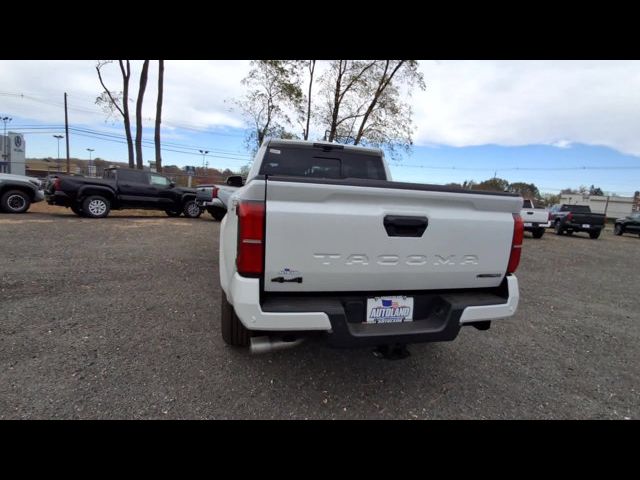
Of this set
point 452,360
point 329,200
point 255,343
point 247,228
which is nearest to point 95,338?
point 255,343

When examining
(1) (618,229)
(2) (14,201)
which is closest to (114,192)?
(2) (14,201)

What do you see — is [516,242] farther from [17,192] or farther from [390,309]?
[17,192]

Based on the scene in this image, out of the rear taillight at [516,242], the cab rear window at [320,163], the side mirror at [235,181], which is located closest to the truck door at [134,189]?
the side mirror at [235,181]

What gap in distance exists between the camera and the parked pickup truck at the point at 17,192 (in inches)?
407

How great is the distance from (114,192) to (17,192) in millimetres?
2979

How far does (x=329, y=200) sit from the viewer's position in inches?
→ 79.1

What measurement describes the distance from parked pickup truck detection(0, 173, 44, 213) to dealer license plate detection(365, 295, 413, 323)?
1339 centimetres

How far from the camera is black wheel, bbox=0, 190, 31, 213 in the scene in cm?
1041

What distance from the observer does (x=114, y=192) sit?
11.0m

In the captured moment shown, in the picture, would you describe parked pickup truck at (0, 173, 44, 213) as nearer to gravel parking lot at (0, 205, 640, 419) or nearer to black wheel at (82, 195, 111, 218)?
black wheel at (82, 195, 111, 218)

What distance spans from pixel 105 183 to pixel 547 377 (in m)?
12.8

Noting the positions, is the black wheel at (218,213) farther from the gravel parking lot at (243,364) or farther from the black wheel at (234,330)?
the black wheel at (234,330)

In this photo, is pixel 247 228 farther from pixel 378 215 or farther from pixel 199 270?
pixel 199 270

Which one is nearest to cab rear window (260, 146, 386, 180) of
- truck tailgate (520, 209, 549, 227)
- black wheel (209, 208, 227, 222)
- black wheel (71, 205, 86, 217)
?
black wheel (209, 208, 227, 222)
